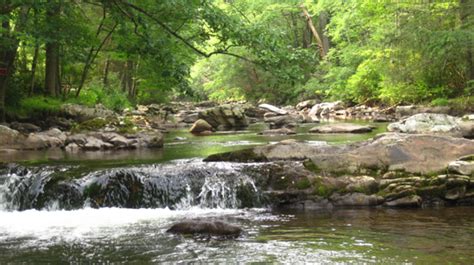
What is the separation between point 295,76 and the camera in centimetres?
677

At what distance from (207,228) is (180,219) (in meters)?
1.34

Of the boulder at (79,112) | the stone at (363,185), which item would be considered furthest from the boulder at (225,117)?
the stone at (363,185)

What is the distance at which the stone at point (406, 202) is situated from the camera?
8219 millimetres

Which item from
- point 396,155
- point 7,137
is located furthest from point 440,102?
point 7,137

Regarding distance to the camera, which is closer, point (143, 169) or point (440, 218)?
point (440, 218)

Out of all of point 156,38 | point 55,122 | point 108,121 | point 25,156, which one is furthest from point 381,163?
point 55,122

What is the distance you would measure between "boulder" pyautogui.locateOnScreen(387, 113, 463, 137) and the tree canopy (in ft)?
14.8

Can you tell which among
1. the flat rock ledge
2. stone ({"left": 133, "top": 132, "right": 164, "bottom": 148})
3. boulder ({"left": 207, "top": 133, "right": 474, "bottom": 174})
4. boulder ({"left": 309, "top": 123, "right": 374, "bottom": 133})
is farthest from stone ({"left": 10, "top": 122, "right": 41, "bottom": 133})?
boulder ({"left": 207, "top": 133, "right": 474, "bottom": 174})

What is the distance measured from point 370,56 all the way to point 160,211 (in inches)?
963

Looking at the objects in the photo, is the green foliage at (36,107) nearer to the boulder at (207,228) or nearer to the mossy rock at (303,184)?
the mossy rock at (303,184)

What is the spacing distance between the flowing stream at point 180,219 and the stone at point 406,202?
0.86 feet

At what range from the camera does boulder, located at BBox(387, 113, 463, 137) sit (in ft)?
49.9

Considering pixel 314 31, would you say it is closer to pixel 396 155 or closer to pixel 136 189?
pixel 396 155

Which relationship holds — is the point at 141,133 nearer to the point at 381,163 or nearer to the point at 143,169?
the point at 143,169
